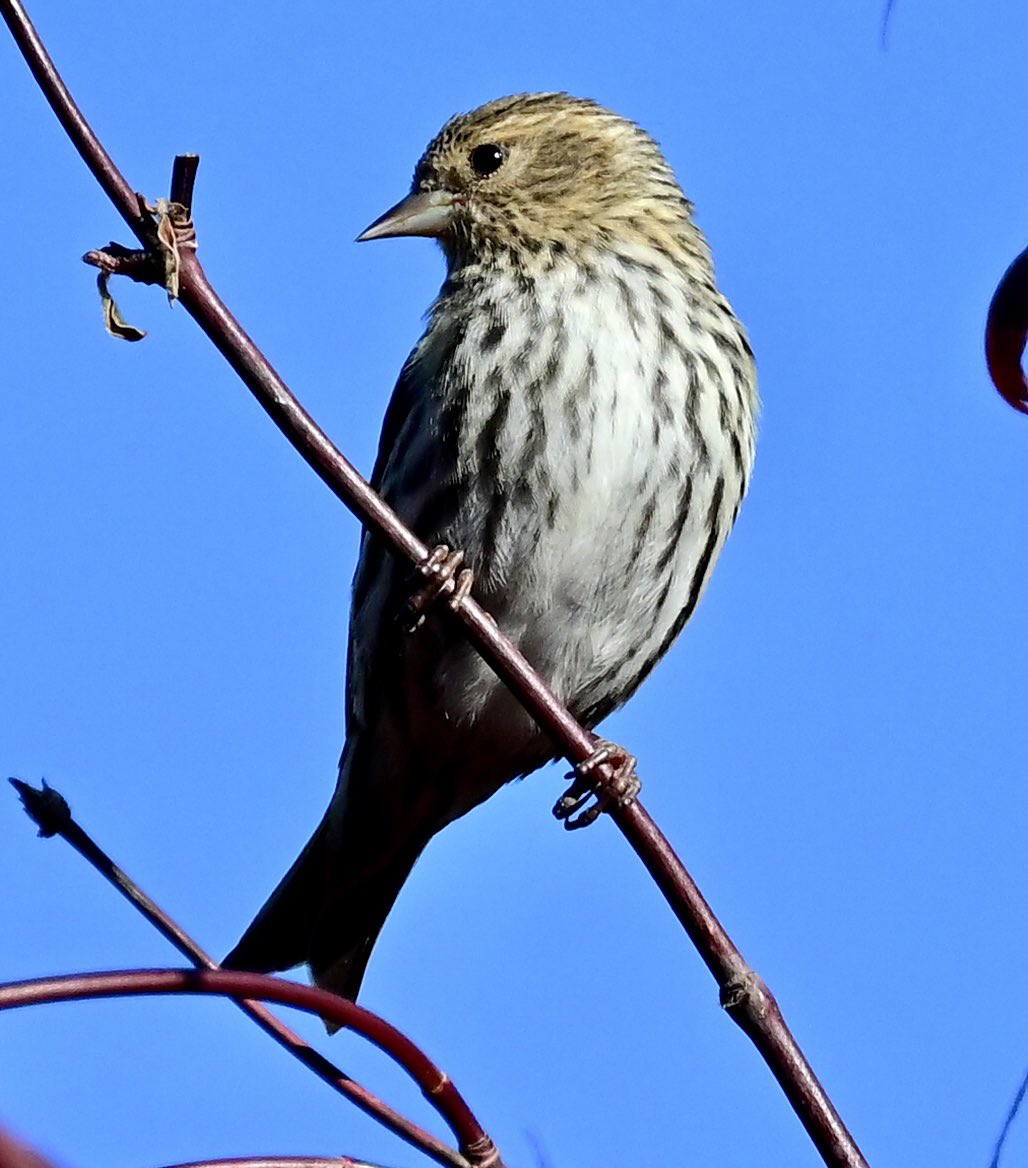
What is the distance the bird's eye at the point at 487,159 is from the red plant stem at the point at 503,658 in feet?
9.07

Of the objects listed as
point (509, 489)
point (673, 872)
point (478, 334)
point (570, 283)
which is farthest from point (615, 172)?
point (673, 872)

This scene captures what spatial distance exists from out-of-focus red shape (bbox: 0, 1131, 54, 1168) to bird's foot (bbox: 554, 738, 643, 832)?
1.86m

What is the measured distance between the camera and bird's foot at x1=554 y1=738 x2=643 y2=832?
10.2 ft

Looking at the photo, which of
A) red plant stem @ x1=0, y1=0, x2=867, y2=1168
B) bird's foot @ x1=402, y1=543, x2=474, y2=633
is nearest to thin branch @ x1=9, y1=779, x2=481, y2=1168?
red plant stem @ x1=0, y1=0, x2=867, y2=1168

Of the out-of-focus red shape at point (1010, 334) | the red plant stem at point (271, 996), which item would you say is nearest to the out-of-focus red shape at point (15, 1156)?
the red plant stem at point (271, 996)

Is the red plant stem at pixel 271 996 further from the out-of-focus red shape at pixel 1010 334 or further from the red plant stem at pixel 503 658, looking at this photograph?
the out-of-focus red shape at pixel 1010 334

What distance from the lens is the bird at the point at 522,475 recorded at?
14.5 feet

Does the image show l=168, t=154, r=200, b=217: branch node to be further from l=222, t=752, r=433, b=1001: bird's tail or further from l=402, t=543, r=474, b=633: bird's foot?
l=222, t=752, r=433, b=1001: bird's tail

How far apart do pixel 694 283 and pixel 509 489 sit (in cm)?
106

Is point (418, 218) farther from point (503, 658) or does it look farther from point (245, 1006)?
point (245, 1006)

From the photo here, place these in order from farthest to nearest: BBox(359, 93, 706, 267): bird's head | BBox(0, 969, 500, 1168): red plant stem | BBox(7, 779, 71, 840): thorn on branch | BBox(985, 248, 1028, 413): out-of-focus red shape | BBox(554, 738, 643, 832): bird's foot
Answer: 1. BBox(359, 93, 706, 267): bird's head
2. BBox(554, 738, 643, 832): bird's foot
3. BBox(7, 779, 71, 840): thorn on branch
4. BBox(0, 969, 500, 1168): red plant stem
5. BBox(985, 248, 1028, 413): out-of-focus red shape

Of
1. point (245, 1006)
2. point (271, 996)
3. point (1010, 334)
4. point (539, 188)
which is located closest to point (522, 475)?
point (539, 188)

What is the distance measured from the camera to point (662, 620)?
4891mm

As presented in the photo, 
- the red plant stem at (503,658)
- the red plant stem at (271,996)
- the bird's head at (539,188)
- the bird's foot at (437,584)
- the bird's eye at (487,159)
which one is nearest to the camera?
the red plant stem at (271,996)
